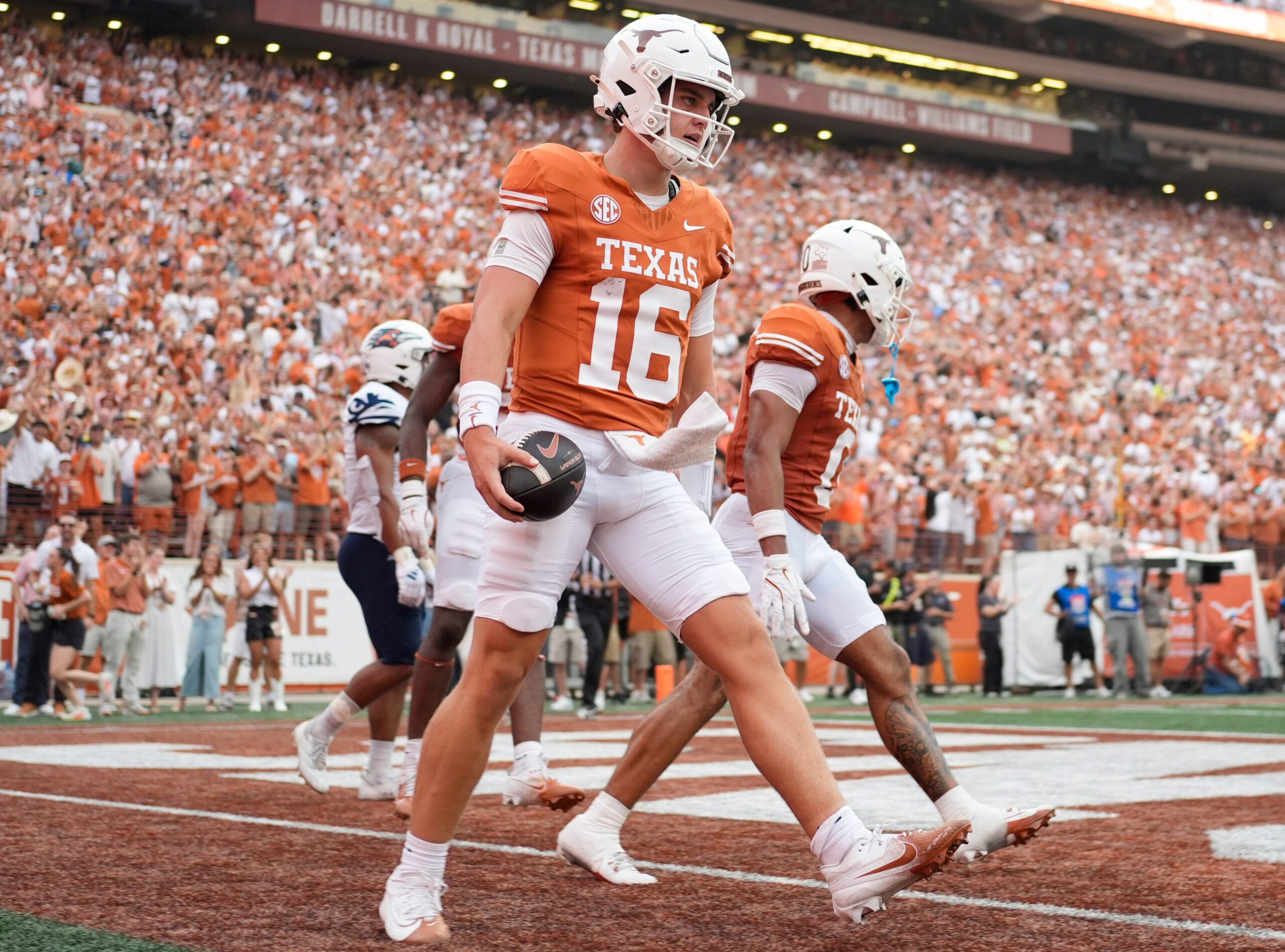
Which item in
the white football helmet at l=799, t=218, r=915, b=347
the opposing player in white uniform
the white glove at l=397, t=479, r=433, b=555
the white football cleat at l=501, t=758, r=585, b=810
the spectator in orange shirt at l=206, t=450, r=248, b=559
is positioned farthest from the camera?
the spectator in orange shirt at l=206, t=450, r=248, b=559

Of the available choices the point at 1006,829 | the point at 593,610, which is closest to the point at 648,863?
the point at 1006,829

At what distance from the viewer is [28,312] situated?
17.6m

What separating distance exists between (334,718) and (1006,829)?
3.11 m

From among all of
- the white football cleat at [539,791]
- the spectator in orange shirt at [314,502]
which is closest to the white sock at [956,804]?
the white football cleat at [539,791]

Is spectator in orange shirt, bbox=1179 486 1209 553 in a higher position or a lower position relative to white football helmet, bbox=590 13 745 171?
higher

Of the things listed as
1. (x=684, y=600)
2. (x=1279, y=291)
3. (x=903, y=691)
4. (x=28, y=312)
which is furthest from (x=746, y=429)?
(x=1279, y=291)

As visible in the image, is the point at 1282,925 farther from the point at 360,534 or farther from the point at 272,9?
the point at 272,9

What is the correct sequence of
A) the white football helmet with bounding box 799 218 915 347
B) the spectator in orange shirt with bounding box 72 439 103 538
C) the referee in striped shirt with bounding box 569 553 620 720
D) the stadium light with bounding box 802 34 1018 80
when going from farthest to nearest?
the stadium light with bounding box 802 34 1018 80, the spectator in orange shirt with bounding box 72 439 103 538, the referee in striped shirt with bounding box 569 553 620 720, the white football helmet with bounding box 799 218 915 347

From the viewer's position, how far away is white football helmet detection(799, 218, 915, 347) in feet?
15.6

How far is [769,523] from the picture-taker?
165 inches

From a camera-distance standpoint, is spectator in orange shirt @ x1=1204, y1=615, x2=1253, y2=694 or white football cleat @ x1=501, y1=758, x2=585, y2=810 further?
spectator in orange shirt @ x1=1204, y1=615, x2=1253, y2=694

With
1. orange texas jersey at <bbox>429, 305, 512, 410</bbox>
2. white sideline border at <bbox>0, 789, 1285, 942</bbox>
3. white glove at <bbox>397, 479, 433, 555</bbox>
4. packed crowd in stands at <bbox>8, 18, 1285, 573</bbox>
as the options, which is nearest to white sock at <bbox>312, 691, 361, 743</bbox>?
white sideline border at <bbox>0, 789, 1285, 942</bbox>

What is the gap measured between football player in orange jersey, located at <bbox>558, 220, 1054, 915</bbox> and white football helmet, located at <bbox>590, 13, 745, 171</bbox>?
1.02 m

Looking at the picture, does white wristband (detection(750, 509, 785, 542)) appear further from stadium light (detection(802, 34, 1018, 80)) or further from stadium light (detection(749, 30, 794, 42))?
stadium light (detection(802, 34, 1018, 80))
